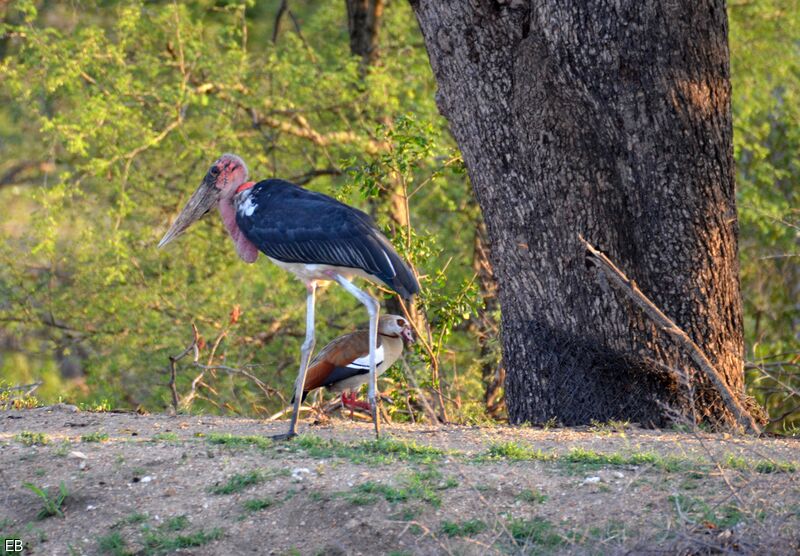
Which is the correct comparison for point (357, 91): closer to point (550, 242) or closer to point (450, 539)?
point (550, 242)

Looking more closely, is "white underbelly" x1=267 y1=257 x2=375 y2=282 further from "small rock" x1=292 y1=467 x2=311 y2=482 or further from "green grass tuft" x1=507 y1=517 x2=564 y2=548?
"green grass tuft" x1=507 y1=517 x2=564 y2=548

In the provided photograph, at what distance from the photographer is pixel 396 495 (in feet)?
18.7

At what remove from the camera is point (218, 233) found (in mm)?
15227

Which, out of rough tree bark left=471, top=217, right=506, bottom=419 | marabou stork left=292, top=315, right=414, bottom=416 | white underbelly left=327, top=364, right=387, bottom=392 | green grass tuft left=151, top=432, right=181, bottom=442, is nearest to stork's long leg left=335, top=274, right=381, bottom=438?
marabou stork left=292, top=315, right=414, bottom=416

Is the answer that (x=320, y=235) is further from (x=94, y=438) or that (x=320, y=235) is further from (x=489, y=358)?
(x=489, y=358)

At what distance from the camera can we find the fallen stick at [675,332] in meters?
7.08

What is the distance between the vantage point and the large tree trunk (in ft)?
24.7

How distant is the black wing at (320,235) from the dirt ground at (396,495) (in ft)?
3.25

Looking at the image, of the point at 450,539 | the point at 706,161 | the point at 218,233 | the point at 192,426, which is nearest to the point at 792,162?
the point at 218,233

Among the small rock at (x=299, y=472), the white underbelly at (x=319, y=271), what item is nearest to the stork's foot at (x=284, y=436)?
the small rock at (x=299, y=472)

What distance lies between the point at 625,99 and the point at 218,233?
335 inches

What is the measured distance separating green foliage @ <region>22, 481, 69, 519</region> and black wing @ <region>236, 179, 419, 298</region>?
6.98 feet

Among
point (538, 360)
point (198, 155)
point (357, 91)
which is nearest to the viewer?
point (538, 360)

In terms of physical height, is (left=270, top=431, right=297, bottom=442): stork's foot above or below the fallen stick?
below
